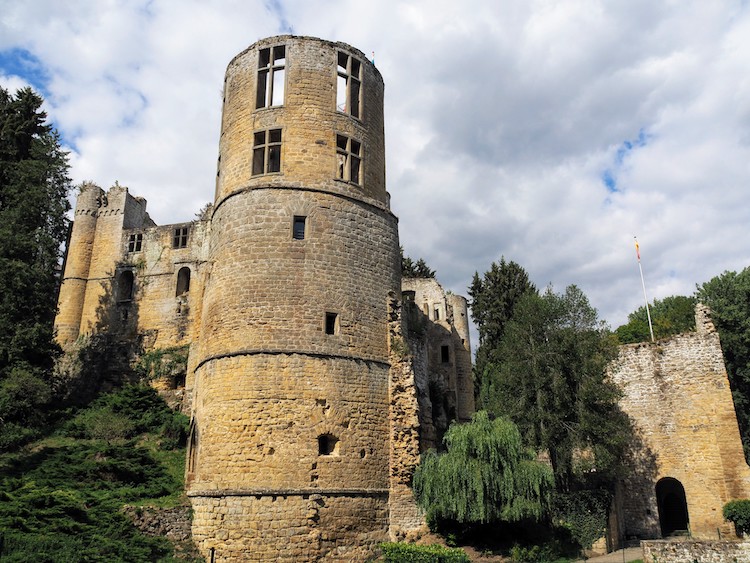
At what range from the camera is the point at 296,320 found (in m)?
16.6

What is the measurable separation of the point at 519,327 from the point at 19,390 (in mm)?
17928

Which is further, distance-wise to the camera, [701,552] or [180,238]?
[180,238]

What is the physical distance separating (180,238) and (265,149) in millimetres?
13414

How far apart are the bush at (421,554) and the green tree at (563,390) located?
6.38m

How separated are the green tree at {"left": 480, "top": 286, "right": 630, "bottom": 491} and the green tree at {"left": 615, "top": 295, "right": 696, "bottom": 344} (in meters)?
18.8

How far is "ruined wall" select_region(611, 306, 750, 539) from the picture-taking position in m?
22.7

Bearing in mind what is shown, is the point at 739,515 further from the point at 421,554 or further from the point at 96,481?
the point at 96,481

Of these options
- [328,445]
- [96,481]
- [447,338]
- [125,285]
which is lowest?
[96,481]

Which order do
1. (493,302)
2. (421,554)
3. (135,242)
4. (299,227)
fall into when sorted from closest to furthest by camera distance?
1. (421,554)
2. (299,227)
3. (135,242)
4. (493,302)

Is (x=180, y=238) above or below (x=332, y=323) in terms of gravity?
above

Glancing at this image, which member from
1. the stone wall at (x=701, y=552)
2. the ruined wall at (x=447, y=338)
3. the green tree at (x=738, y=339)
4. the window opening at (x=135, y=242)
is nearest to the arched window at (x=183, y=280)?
the window opening at (x=135, y=242)

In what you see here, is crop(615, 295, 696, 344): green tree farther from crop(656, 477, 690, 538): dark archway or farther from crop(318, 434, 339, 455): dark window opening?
crop(318, 434, 339, 455): dark window opening

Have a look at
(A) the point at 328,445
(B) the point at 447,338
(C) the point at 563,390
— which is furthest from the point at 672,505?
(A) the point at 328,445

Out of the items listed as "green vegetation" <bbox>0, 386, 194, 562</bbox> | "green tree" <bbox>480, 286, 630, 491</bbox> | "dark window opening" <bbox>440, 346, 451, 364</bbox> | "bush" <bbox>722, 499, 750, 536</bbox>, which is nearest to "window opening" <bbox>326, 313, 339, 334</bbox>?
"green vegetation" <bbox>0, 386, 194, 562</bbox>
